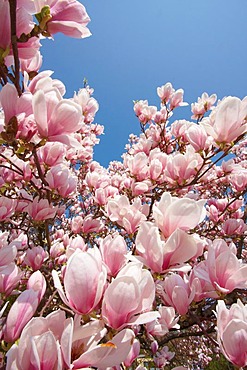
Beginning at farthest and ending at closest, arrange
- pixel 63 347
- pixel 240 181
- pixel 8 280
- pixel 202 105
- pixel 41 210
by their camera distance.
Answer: pixel 202 105
pixel 240 181
pixel 41 210
pixel 8 280
pixel 63 347

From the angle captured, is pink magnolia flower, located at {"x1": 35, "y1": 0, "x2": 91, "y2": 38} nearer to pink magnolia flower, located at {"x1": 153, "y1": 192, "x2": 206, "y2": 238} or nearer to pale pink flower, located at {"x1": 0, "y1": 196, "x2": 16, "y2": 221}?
pink magnolia flower, located at {"x1": 153, "y1": 192, "x2": 206, "y2": 238}

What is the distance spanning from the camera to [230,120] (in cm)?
135

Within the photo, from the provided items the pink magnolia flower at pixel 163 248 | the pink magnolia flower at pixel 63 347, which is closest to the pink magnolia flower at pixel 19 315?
the pink magnolia flower at pixel 63 347

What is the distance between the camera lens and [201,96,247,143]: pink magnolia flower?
4.35 ft

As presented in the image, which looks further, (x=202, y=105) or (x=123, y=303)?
(x=202, y=105)

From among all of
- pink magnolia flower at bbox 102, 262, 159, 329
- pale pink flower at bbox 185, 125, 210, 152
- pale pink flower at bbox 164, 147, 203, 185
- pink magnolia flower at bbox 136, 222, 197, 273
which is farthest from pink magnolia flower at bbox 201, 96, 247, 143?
pink magnolia flower at bbox 102, 262, 159, 329

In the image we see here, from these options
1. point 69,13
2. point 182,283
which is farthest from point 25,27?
point 182,283

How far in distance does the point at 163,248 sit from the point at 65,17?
813mm

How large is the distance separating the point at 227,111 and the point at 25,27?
90 cm

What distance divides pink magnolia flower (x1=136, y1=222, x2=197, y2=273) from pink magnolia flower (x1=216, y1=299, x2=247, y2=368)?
189mm

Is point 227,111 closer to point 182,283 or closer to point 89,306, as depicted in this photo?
point 182,283

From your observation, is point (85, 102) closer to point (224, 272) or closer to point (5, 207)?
point (5, 207)

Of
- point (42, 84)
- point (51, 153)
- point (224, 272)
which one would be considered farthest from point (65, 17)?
point (224, 272)

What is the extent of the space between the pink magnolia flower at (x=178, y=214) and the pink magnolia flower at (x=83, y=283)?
336 millimetres
